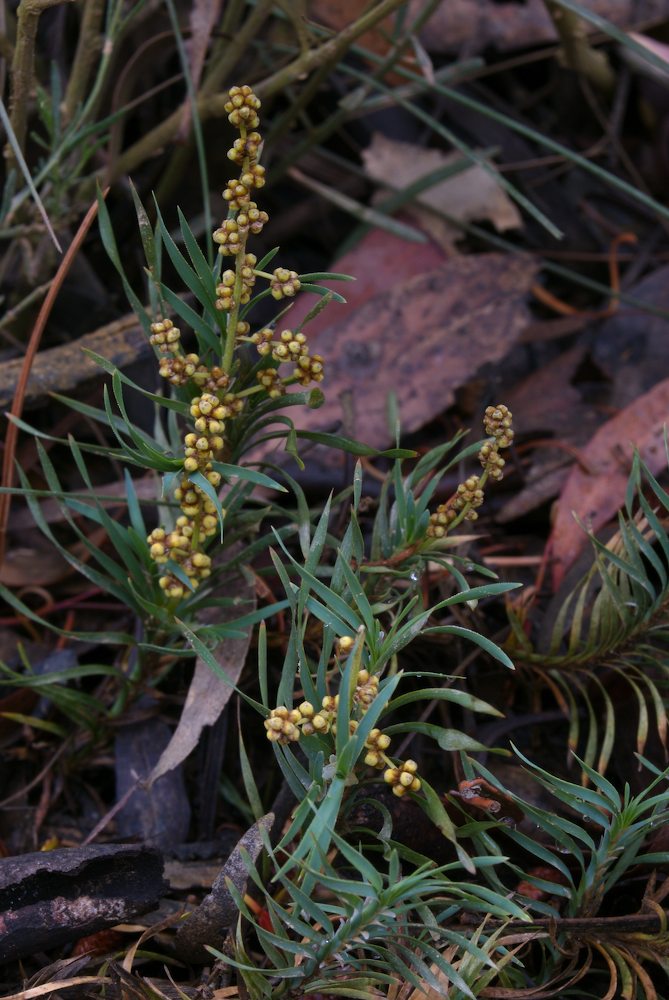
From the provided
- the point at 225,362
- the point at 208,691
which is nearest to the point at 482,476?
the point at 225,362

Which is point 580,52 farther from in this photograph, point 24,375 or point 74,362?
point 24,375

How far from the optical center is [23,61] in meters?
1.33

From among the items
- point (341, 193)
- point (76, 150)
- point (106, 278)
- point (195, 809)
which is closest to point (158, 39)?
point (76, 150)

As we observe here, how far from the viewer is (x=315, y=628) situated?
1.25m

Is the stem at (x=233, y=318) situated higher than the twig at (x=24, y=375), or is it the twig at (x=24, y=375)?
the stem at (x=233, y=318)

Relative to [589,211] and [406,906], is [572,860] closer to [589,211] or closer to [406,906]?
[406,906]

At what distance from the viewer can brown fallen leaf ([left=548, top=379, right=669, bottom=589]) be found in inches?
61.3

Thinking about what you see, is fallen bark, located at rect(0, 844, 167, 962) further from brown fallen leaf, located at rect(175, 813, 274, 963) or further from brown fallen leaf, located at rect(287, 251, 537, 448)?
brown fallen leaf, located at rect(287, 251, 537, 448)

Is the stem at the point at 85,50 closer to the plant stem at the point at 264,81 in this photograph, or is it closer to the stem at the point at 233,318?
the plant stem at the point at 264,81

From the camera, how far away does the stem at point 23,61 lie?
1242mm

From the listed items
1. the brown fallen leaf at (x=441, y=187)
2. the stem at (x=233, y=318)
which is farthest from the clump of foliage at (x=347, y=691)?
the brown fallen leaf at (x=441, y=187)

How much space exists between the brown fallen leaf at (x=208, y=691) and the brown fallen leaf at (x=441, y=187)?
44.6 inches

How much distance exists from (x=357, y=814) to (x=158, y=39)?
1314 millimetres

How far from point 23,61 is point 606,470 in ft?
3.70
